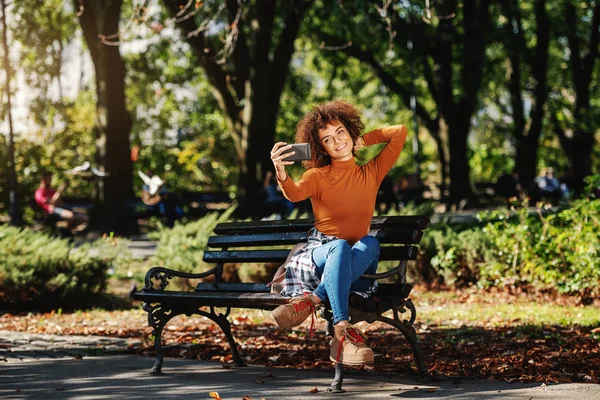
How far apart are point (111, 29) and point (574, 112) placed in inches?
641

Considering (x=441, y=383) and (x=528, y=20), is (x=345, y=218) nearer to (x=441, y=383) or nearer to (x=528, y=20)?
(x=441, y=383)

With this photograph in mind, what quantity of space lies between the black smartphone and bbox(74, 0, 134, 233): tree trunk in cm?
1453

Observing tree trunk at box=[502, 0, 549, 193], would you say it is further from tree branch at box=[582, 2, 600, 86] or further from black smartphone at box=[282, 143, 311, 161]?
black smartphone at box=[282, 143, 311, 161]

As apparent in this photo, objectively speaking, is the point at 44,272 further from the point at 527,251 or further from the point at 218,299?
the point at 527,251

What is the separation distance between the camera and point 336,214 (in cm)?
542

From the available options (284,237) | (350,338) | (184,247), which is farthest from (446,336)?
(184,247)

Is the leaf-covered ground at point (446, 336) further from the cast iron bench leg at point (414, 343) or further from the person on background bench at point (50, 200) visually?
the person on background bench at point (50, 200)

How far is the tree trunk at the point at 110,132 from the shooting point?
63.5 ft

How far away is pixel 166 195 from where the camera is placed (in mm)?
18656

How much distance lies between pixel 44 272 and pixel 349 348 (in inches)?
238

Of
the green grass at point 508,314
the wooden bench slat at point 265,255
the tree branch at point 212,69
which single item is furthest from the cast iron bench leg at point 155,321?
the tree branch at point 212,69

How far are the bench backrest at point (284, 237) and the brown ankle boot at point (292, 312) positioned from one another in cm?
74

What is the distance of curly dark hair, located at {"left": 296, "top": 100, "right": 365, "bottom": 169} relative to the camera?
5598mm

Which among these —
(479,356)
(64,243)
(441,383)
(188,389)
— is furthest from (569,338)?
(64,243)
